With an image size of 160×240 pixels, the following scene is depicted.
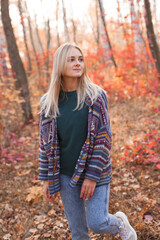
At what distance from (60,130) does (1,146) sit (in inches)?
140

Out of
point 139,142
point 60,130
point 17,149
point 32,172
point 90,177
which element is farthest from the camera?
point 17,149

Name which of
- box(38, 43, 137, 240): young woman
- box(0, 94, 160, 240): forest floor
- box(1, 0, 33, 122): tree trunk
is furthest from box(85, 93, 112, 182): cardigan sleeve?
box(1, 0, 33, 122): tree trunk

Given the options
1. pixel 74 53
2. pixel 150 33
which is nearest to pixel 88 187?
pixel 74 53

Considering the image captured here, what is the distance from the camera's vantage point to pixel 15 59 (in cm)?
713

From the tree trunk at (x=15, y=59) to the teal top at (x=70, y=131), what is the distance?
5015 millimetres

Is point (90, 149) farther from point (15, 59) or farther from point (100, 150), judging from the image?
point (15, 59)

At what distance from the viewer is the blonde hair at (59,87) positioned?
2.12 m

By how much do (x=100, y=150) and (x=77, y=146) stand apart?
9.2 inches

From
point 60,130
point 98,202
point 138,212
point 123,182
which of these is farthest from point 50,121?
point 123,182

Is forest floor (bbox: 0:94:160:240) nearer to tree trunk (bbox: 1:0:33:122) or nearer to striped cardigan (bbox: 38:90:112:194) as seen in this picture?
striped cardigan (bbox: 38:90:112:194)

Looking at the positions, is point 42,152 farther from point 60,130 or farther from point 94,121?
point 94,121

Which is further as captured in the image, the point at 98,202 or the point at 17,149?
the point at 17,149

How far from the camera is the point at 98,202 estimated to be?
2.01 meters

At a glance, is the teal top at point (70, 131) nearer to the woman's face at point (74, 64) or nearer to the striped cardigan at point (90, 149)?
the striped cardigan at point (90, 149)
